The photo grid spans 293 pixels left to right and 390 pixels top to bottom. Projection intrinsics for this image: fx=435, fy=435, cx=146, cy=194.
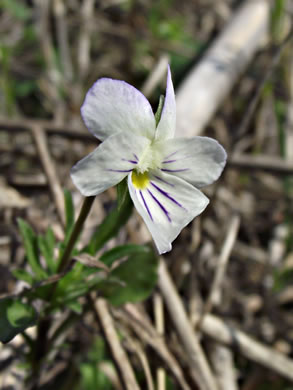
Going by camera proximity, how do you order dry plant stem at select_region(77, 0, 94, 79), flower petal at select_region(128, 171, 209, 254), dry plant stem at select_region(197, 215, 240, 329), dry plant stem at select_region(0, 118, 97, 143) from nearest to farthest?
flower petal at select_region(128, 171, 209, 254), dry plant stem at select_region(197, 215, 240, 329), dry plant stem at select_region(0, 118, 97, 143), dry plant stem at select_region(77, 0, 94, 79)

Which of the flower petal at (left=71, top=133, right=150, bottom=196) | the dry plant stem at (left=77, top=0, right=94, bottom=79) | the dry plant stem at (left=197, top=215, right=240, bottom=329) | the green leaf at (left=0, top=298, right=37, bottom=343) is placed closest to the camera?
the flower petal at (left=71, top=133, right=150, bottom=196)

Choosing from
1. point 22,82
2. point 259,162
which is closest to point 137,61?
point 22,82

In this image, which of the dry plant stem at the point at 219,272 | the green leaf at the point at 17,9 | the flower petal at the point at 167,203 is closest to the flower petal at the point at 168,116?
the flower petal at the point at 167,203

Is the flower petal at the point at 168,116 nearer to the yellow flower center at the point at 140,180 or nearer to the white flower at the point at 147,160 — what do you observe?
the white flower at the point at 147,160

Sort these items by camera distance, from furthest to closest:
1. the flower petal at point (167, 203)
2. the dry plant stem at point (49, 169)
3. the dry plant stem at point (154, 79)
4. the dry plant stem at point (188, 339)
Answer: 1. the dry plant stem at point (154, 79)
2. the dry plant stem at point (49, 169)
3. the dry plant stem at point (188, 339)
4. the flower petal at point (167, 203)

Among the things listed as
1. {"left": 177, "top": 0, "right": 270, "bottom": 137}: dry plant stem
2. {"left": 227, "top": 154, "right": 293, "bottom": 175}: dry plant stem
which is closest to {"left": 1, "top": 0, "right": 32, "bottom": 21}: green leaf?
{"left": 177, "top": 0, "right": 270, "bottom": 137}: dry plant stem

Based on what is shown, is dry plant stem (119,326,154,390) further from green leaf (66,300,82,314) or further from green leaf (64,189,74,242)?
green leaf (64,189,74,242)
